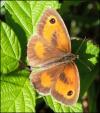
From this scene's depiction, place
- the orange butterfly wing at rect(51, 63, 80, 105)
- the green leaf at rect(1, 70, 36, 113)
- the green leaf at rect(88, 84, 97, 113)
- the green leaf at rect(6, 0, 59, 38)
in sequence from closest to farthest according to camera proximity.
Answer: the orange butterfly wing at rect(51, 63, 80, 105) → the green leaf at rect(1, 70, 36, 113) → the green leaf at rect(6, 0, 59, 38) → the green leaf at rect(88, 84, 97, 113)

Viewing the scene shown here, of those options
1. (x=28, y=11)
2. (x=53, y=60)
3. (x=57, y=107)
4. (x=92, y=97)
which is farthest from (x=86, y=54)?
(x=92, y=97)

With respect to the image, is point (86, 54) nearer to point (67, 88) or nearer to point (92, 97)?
point (67, 88)

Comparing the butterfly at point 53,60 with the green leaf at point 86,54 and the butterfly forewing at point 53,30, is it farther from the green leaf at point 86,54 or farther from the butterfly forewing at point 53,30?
the green leaf at point 86,54

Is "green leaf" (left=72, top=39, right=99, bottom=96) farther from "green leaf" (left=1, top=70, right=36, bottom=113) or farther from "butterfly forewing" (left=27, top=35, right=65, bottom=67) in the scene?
"green leaf" (left=1, top=70, right=36, bottom=113)

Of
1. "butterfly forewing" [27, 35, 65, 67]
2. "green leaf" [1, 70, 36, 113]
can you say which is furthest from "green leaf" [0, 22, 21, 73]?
"butterfly forewing" [27, 35, 65, 67]

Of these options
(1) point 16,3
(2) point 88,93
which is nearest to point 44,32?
(1) point 16,3

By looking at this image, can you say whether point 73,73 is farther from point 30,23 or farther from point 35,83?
point 30,23
